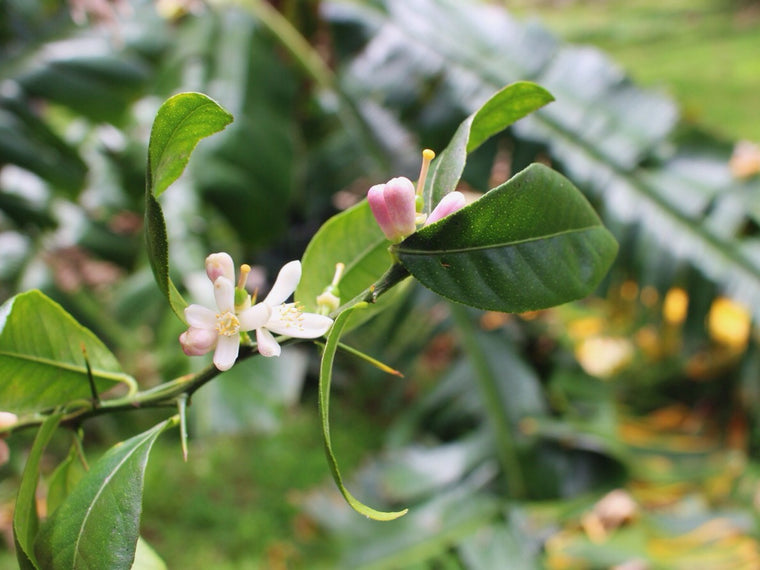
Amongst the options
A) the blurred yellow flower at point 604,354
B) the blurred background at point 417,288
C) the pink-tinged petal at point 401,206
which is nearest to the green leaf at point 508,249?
the pink-tinged petal at point 401,206

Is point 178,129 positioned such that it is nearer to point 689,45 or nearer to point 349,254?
point 349,254

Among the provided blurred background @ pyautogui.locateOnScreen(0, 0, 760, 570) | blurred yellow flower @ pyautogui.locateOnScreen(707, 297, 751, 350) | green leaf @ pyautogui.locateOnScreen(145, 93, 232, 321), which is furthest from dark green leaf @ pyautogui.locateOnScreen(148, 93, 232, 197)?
blurred yellow flower @ pyautogui.locateOnScreen(707, 297, 751, 350)

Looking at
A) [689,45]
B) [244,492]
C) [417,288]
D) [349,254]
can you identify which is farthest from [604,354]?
[689,45]

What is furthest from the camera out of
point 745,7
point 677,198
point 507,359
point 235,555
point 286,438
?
point 745,7

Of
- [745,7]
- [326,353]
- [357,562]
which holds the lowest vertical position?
[326,353]

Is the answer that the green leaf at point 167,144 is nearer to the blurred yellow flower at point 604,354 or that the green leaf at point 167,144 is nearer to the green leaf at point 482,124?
the green leaf at point 482,124

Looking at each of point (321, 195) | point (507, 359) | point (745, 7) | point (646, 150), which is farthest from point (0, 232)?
point (745, 7)

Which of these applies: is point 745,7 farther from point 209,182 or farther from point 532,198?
point 532,198
